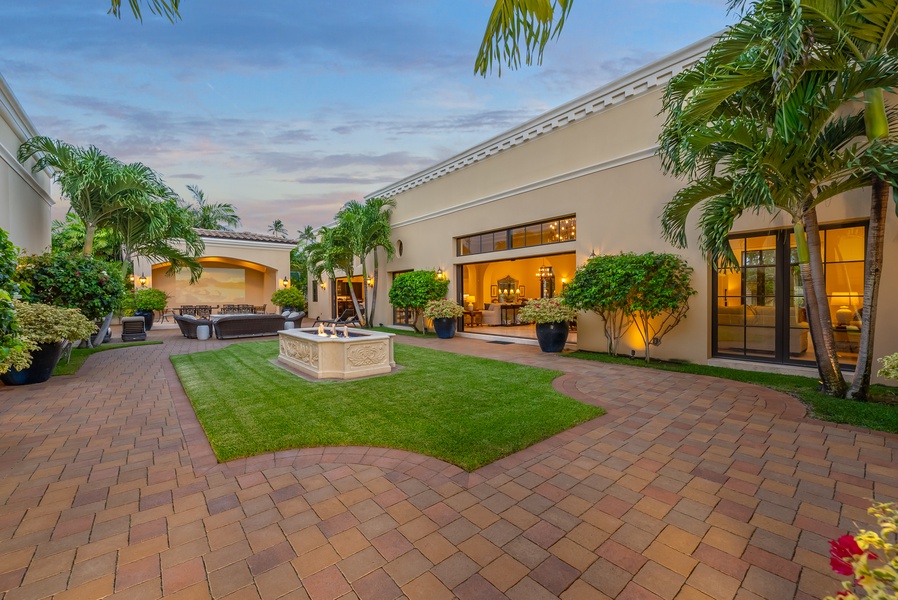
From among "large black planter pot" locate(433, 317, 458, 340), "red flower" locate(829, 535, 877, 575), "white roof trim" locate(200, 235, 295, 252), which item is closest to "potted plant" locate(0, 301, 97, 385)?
"large black planter pot" locate(433, 317, 458, 340)

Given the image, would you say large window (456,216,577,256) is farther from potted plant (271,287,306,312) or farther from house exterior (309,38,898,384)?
potted plant (271,287,306,312)

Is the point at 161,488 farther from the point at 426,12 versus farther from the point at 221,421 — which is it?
the point at 426,12

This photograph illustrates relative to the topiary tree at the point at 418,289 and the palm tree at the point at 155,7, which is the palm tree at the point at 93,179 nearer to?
the topiary tree at the point at 418,289

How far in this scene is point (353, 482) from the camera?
Answer: 3.05 m

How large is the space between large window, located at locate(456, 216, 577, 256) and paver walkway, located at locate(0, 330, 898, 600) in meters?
6.60

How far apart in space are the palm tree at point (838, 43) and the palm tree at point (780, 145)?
12 cm

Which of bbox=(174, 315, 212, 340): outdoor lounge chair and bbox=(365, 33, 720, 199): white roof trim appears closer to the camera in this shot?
bbox=(365, 33, 720, 199): white roof trim

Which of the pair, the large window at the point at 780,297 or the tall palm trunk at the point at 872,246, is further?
the large window at the point at 780,297

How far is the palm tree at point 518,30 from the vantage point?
76.7 inches

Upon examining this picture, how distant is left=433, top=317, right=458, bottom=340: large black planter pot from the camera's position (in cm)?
1270

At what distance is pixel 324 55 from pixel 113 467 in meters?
5.47

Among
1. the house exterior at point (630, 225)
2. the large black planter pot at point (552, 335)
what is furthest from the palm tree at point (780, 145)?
the large black planter pot at point (552, 335)

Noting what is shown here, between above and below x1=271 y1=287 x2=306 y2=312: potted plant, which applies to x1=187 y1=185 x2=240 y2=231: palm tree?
above

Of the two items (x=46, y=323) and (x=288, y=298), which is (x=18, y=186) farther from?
(x=288, y=298)
